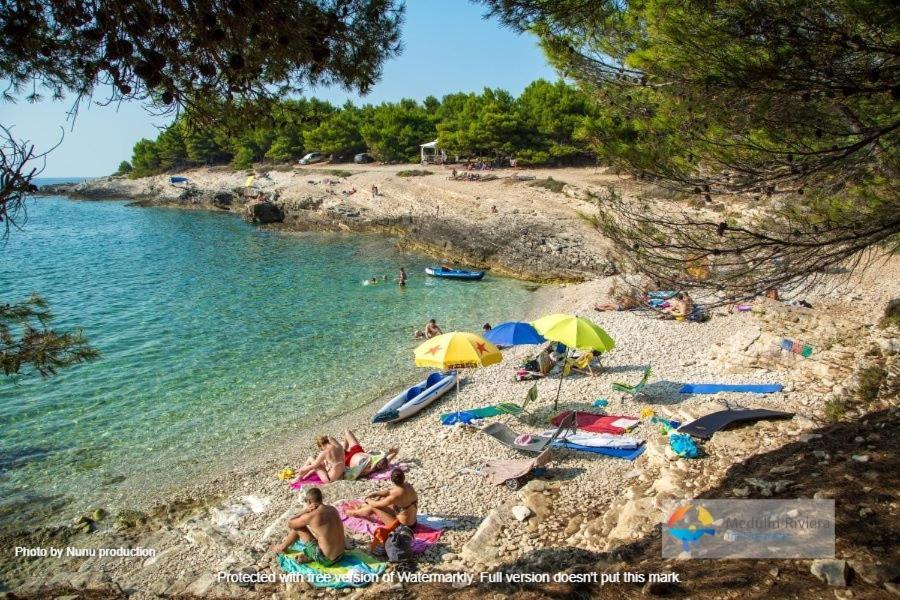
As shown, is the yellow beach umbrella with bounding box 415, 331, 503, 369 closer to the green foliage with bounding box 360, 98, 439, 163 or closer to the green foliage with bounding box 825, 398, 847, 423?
the green foliage with bounding box 825, 398, 847, 423

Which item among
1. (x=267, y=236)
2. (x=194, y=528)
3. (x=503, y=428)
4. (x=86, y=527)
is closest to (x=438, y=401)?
(x=503, y=428)

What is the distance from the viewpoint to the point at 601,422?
37.0 ft

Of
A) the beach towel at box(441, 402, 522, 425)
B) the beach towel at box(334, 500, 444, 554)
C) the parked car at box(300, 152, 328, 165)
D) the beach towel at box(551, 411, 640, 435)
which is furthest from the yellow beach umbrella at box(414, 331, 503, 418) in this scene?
the parked car at box(300, 152, 328, 165)

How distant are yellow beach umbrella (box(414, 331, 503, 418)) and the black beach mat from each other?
4287 mm

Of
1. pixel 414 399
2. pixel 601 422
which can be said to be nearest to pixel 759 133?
pixel 601 422

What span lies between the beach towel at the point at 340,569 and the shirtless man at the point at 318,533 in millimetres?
74

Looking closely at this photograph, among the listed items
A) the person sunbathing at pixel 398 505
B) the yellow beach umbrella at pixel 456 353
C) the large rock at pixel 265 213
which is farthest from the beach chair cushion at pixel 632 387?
the large rock at pixel 265 213

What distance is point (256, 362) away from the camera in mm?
18047

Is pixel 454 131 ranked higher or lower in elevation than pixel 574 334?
higher

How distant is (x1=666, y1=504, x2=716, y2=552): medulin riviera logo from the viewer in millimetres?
5723

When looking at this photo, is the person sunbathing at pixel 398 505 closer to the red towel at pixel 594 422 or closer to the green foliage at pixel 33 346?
the green foliage at pixel 33 346

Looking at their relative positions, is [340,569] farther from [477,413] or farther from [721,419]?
[721,419]

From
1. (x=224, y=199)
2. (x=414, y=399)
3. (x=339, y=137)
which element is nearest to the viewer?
(x=414, y=399)

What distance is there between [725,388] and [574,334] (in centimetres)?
341
